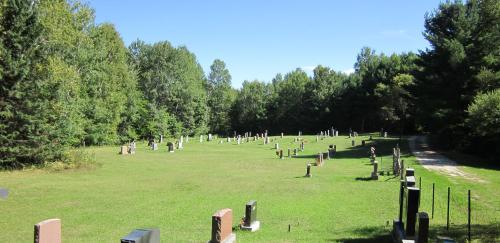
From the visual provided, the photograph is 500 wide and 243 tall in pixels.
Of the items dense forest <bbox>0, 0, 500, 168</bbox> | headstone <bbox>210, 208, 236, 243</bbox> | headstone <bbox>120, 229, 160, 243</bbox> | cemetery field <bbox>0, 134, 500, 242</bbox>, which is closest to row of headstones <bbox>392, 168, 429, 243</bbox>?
cemetery field <bbox>0, 134, 500, 242</bbox>

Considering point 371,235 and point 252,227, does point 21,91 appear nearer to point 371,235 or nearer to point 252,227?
point 252,227

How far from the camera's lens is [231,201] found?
1817 centimetres

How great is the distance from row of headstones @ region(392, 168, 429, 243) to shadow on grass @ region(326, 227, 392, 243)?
53cm

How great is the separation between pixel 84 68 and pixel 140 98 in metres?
24.3

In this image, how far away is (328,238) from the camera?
1166 cm

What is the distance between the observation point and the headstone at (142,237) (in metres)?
6.09

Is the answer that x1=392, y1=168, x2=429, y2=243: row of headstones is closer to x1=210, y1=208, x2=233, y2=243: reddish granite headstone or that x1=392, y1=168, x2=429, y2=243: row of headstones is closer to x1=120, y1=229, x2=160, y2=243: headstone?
x1=210, y1=208, x2=233, y2=243: reddish granite headstone

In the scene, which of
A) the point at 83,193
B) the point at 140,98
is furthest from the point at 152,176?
the point at 140,98

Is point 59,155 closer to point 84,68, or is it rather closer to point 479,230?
point 84,68

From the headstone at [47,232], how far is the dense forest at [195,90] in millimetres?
22250

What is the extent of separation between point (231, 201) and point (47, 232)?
37.9 feet

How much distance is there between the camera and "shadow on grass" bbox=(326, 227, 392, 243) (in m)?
11.3

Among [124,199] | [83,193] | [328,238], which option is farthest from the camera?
[83,193]

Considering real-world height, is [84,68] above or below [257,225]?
above
